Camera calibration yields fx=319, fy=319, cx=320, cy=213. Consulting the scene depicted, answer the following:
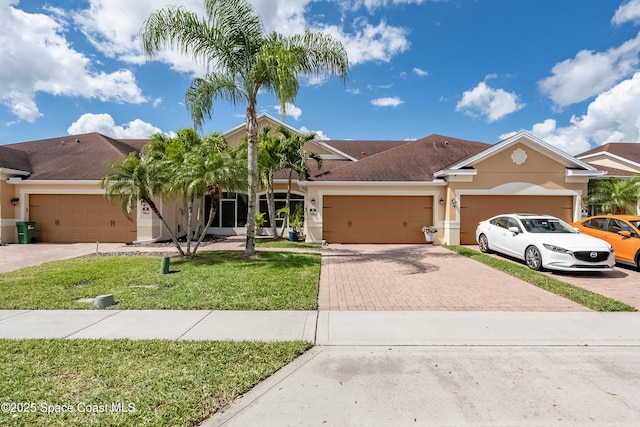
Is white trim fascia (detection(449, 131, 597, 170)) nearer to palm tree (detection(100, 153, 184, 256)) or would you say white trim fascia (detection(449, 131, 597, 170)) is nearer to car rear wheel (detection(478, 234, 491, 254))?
car rear wheel (detection(478, 234, 491, 254))

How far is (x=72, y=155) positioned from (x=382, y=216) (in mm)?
17869

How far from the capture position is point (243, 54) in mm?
10852

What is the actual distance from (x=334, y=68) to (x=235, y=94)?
367 centimetres

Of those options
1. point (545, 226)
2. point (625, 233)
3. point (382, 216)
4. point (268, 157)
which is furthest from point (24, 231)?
point (625, 233)

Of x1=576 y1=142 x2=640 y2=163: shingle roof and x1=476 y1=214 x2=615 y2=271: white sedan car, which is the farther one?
x1=576 y1=142 x2=640 y2=163: shingle roof

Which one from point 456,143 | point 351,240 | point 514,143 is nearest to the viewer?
point 514,143

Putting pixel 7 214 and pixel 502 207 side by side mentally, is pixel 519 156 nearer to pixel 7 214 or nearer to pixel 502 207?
pixel 502 207

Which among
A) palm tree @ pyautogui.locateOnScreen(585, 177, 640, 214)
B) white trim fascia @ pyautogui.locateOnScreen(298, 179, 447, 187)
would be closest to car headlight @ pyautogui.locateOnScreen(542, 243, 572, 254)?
white trim fascia @ pyautogui.locateOnScreen(298, 179, 447, 187)

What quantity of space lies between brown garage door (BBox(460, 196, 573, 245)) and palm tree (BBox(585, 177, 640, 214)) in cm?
120

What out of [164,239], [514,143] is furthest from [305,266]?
[514,143]

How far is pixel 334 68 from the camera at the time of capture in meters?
11.1

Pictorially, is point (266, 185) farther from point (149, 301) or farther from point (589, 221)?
point (589, 221)

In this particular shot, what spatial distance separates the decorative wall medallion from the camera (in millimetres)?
14461

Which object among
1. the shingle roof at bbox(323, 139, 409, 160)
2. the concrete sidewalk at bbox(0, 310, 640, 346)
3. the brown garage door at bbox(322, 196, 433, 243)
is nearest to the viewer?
the concrete sidewalk at bbox(0, 310, 640, 346)
